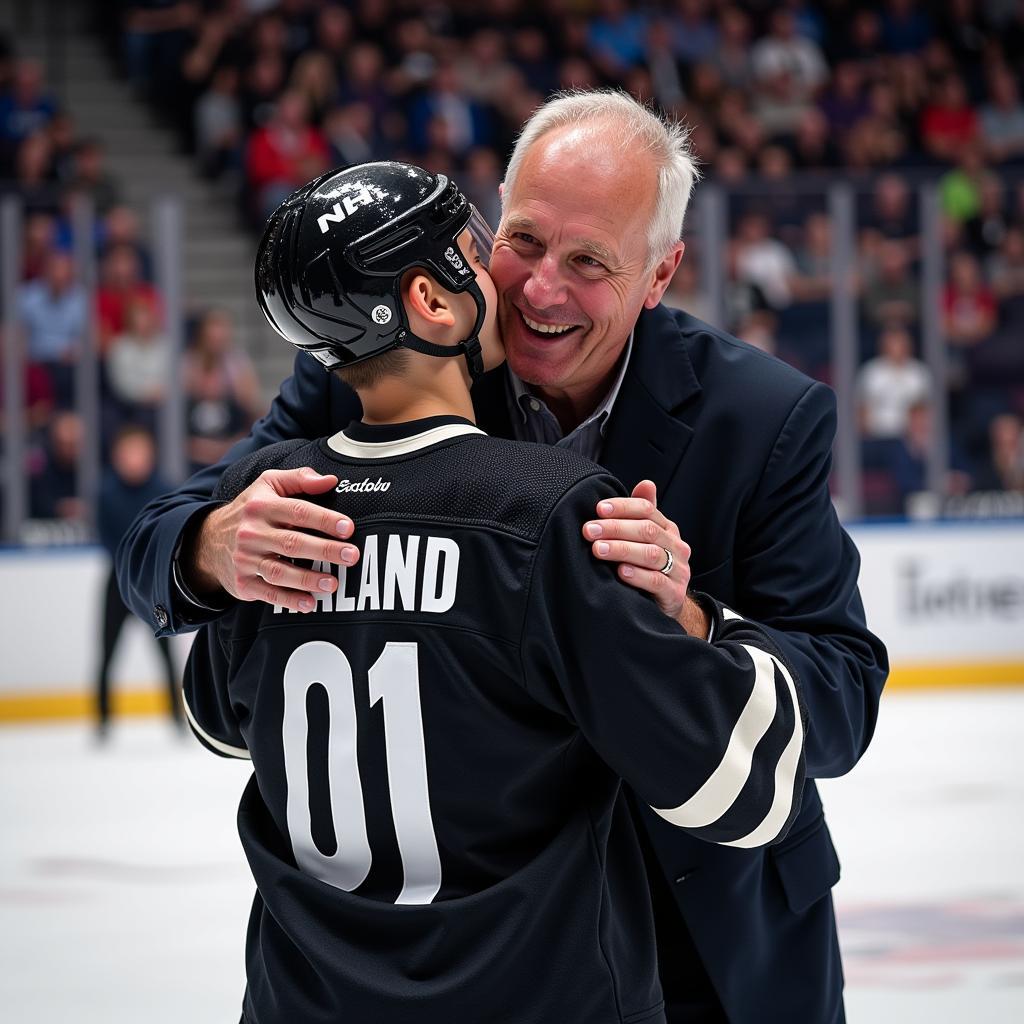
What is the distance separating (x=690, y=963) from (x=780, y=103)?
10552 millimetres

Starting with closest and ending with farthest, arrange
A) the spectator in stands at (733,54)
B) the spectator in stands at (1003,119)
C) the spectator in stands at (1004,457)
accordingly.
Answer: the spectator in stands at (1004,457) → the spectator in stands at (1003,119) → the spectator in stands at (733,54)

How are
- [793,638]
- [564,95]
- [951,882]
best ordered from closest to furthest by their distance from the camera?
[793,638] → [564,95] → [951,882]

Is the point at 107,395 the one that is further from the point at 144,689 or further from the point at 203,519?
the point at 203,519

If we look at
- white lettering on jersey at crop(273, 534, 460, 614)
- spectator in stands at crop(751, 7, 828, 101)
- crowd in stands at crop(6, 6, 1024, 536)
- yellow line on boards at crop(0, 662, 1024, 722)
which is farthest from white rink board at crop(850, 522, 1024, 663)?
white lettering on jersey at crop(273, 534, 460, 614)

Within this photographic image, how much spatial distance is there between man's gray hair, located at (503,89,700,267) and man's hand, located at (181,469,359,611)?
1.93ft

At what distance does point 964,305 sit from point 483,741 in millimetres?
7741

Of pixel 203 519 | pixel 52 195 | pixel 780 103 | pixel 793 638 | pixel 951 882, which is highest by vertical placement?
pixel 780 103

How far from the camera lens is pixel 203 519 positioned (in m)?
1.68

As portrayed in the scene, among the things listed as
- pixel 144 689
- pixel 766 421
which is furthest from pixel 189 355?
pixel 766 421

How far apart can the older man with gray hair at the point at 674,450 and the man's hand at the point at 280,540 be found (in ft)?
0.41

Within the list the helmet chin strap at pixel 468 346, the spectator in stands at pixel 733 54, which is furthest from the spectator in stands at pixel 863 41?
the helmet chin strap at pixel 468 346

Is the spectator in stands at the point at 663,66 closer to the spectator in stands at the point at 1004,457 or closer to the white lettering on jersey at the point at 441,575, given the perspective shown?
the spectator in stands at the point at 1004,457

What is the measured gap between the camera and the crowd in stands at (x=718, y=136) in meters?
8.27

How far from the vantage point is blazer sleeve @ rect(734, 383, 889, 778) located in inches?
62.3
